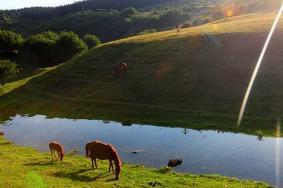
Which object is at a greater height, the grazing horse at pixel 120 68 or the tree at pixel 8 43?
the tree at pixel 8 43

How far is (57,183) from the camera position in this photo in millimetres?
30844

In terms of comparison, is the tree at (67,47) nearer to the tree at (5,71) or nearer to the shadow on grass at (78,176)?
the tree at (5,71)

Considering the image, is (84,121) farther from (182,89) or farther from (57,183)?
(57,183)

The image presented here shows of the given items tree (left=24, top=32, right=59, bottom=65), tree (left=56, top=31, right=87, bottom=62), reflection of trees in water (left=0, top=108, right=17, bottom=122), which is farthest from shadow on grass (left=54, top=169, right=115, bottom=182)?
tree (left=24, top=32, right=59, bottom=65)

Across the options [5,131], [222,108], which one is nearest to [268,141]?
[222,108]

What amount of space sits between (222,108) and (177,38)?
37276 mm

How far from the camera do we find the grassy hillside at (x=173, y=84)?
211 feet

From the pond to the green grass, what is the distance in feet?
12.3

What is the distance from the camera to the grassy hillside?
64.3 m

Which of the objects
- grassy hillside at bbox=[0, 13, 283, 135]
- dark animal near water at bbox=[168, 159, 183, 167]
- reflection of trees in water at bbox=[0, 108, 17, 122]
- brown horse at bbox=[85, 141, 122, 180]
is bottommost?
dark animal near water at bbox=[168, 159, 183, 167]

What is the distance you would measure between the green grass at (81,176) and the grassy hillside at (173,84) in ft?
63.0

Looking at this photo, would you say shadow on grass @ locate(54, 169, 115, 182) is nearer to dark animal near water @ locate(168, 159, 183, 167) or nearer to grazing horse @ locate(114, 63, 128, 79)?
dark animal near water @ locate(168, 159, 183, 167)

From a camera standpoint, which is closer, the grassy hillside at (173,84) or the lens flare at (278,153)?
the lens flare at (278,153)

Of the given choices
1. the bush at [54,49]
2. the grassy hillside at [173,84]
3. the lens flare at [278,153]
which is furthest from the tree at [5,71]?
the lens flare at [278,153]
